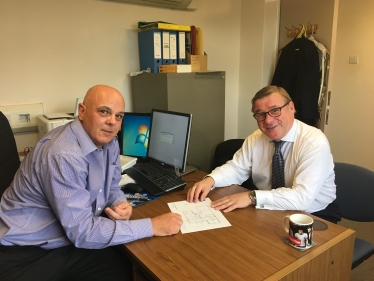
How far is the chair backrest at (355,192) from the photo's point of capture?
1.68 meters

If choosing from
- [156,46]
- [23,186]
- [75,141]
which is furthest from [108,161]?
[156,46]

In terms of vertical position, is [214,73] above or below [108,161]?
above

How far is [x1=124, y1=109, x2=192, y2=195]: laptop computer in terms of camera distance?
5.92 ft

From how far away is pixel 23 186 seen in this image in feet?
4.25

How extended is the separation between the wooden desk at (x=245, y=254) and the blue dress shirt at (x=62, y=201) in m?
0.13

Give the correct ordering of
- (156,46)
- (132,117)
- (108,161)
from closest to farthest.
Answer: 1. (108,161)
2. (132,117)
3. (156,46)

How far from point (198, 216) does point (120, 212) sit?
357 mm

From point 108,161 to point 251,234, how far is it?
2.44ft

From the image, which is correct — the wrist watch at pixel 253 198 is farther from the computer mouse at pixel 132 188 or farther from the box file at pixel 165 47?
the box file at pixel 165 47

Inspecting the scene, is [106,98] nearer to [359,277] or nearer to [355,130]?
[359,277]

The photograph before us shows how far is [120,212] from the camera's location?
4.68 ft

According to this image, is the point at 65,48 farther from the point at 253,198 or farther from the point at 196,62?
the point at 253,198

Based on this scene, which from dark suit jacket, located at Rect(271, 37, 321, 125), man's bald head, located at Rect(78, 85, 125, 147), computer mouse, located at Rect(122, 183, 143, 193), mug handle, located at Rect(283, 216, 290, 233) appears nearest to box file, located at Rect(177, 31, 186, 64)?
dark suit jacket, located at Rect(271, 37, 321, 125)

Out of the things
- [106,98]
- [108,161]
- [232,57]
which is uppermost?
[232,57]
